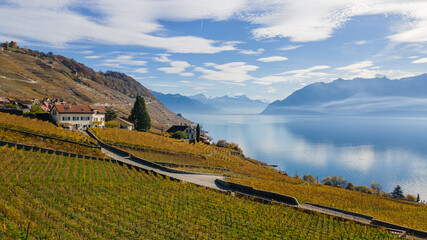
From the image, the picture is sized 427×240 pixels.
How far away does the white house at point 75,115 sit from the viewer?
199 ft

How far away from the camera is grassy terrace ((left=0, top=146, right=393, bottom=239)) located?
15.0 meters

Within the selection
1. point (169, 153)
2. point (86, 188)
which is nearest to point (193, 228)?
point (86, 188)

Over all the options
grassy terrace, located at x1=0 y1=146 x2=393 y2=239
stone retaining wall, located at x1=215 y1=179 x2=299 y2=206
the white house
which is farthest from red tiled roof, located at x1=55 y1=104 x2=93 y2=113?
stone retaining wall, located at x1=215 y1=179 x2=299 y2=206

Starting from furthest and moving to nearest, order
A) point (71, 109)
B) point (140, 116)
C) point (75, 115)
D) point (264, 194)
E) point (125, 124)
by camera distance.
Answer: point (125, 124)
point (140, 116)
point (75, 115)
point (71, 109)
point (264, 194)

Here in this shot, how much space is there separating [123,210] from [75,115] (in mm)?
52582

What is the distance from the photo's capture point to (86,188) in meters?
21.8

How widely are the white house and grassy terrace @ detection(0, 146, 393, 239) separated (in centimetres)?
3462

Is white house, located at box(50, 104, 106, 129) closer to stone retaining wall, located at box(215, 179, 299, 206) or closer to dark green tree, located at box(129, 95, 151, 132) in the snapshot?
dark green tree, located at box(129, 95, 151, 132)

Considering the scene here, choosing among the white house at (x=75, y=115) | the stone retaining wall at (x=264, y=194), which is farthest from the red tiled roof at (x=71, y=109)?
the stone retaining wall at (x=264, y=194)

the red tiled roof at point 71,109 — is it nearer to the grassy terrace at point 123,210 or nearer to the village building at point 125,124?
the village building at point 125,124

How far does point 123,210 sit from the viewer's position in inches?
741

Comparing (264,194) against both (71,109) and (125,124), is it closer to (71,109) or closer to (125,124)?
(71,109)

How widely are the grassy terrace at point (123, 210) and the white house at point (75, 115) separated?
34.6 meters

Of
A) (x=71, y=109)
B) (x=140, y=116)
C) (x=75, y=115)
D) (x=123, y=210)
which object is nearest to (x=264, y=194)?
(x=123, y=210)
